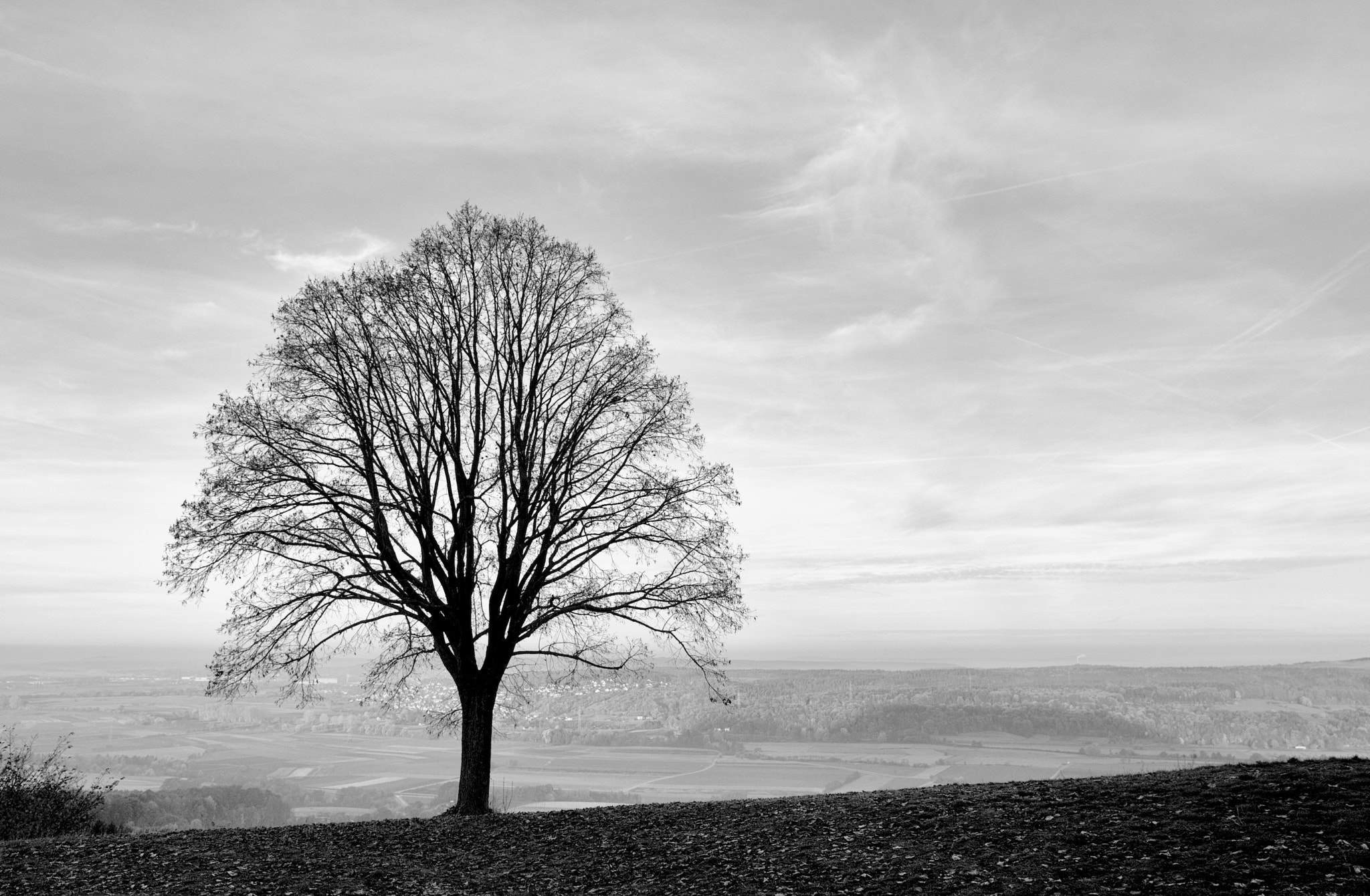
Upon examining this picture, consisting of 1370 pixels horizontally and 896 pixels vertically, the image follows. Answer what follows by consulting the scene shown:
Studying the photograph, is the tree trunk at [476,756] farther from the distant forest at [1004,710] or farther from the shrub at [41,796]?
the distant forest at [1004,710]

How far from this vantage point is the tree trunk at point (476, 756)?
54.1 ft

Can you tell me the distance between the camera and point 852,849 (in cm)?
1018

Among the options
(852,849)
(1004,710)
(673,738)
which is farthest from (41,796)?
(1004,710)

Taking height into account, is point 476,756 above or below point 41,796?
above

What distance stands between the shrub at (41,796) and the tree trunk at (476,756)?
704 centimetres

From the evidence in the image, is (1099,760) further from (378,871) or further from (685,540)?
(378,871)

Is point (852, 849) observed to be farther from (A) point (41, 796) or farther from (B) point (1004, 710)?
(B) point (1004, 710)

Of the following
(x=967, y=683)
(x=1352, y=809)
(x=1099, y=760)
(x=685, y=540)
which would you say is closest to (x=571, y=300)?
(x=685, y=540)

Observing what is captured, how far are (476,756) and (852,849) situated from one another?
363 inches

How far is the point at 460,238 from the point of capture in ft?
61.8

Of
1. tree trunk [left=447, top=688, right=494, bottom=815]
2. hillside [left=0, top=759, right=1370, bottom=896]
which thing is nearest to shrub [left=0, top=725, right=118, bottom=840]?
hillside [left=0, top=759, right=1370, bottom=896]

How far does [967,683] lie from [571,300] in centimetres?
3963

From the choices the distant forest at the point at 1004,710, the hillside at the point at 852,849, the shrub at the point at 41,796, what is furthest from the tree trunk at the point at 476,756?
the distant forest at the point at 1004,710

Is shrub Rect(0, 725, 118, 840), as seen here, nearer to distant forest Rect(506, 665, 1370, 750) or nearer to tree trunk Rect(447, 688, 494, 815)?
tree trunk Rect(447, 688, 494, 815)
